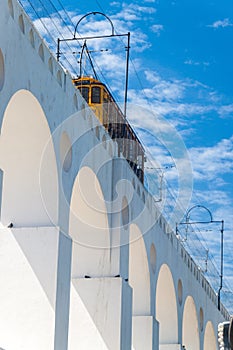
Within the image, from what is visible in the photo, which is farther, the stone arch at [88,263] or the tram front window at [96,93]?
the tram front window at [96,93]

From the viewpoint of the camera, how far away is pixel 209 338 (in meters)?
29.8

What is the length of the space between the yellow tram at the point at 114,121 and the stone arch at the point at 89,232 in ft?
5.60

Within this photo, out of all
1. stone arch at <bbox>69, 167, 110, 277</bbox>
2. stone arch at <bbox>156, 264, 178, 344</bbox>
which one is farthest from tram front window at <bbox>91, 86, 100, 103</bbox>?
stone arch at <bbox>156, 264, 178, 344</bbox>

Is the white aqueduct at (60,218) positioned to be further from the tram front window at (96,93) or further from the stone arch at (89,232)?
the tram front window at (96,93)

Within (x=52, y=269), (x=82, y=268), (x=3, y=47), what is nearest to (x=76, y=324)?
(x=82, y=268)

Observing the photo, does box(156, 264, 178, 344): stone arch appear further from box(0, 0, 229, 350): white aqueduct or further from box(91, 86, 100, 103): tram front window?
box(91, 86, 100, 103): tram front window

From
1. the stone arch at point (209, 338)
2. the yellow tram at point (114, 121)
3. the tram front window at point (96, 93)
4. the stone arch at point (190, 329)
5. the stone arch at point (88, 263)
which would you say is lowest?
the stone arch at point (88, 263)

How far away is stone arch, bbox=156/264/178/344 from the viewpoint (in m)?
22.3

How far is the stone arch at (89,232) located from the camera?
1562 centimetres

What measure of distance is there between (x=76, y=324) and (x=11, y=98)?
5425 millimetres

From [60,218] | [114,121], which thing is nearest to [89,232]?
[60,218]

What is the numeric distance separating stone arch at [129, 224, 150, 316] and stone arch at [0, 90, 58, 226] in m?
5.93

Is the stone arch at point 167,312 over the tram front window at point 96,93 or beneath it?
beneath

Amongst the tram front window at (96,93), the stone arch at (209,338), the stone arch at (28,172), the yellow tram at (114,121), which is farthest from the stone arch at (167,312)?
the stone arch at (28,172)
